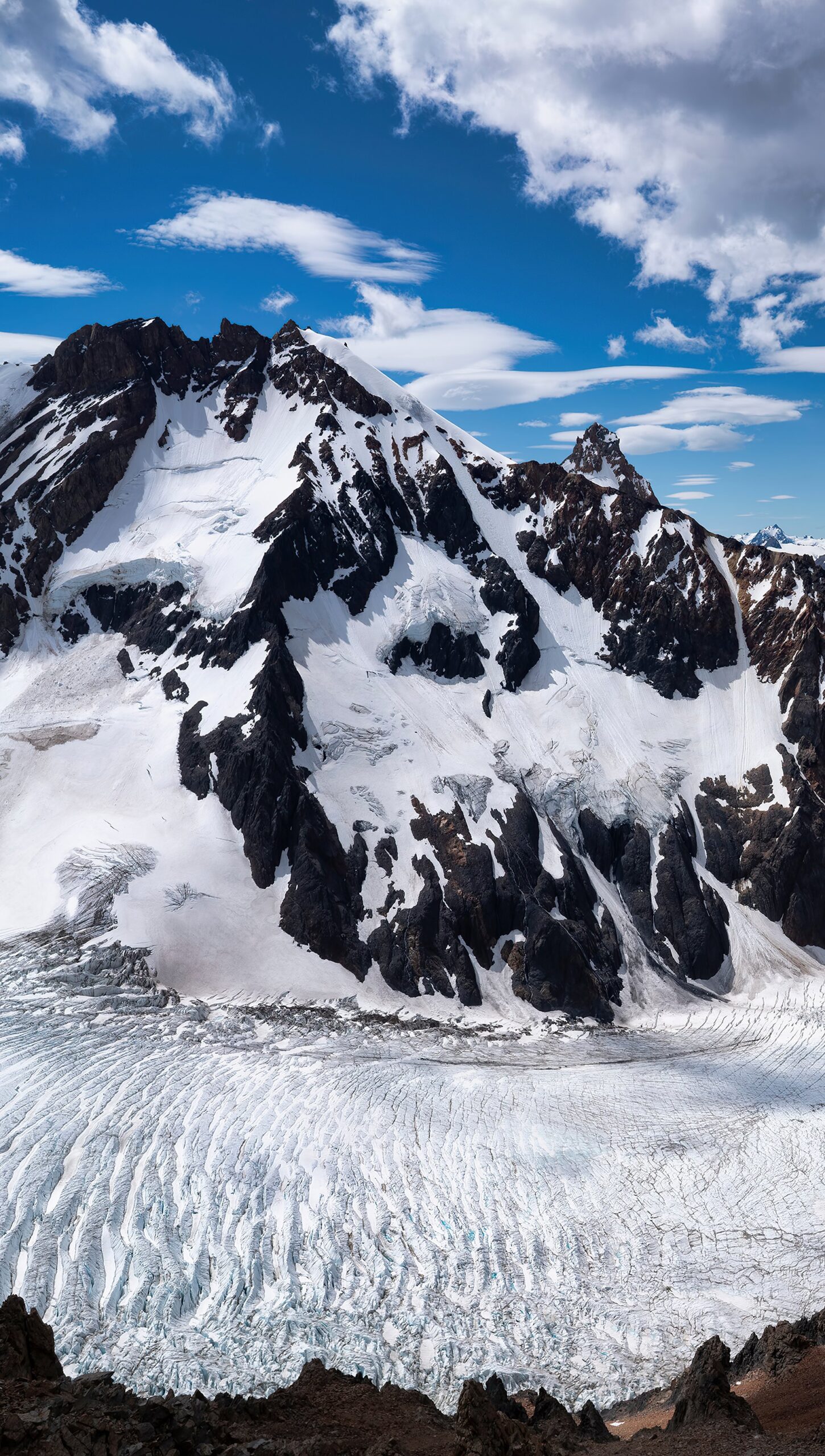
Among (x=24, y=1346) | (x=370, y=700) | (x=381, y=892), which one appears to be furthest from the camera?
(x=370, y=700)

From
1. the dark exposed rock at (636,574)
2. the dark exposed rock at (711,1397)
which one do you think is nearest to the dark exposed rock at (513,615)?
the dark exposed rock at (636,574)

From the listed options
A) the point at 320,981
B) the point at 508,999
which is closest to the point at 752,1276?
the point at 508,999

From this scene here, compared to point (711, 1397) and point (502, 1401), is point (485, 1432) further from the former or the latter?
point (711, 1397)

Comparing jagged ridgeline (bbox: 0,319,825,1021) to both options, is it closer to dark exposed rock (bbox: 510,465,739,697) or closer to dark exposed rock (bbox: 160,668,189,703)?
dark exposed rock (bbox: 160,668,189,703)

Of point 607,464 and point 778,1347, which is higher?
point 607,464

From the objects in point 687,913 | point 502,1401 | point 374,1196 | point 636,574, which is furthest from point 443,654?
point 502,1401
